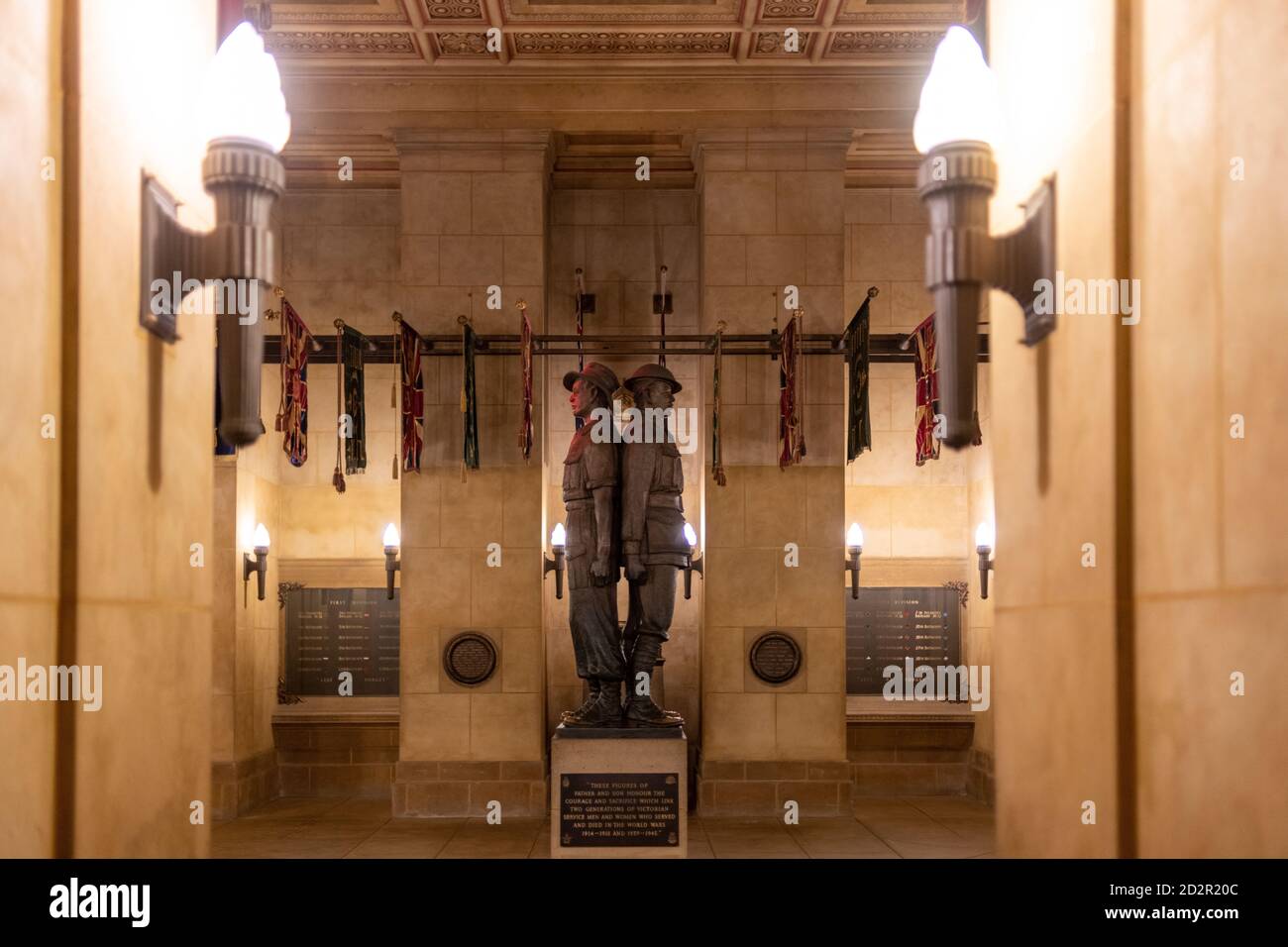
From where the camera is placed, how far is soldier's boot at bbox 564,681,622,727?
359 inches

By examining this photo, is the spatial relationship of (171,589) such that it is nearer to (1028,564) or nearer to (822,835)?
(1028,564)

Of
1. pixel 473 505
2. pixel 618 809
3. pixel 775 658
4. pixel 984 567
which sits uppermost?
pixel 473 505

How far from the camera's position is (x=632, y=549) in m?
9.13

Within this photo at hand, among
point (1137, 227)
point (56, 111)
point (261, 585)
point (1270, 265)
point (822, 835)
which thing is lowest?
point (822, 835)

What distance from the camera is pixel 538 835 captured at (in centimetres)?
1186

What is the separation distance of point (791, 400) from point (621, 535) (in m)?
3.65

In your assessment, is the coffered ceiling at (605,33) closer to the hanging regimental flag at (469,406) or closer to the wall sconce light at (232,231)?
the hanging regimental flag at (469,406)

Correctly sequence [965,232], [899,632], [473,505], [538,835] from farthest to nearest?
[899,632] < [473,505] < [538,835] < [965,232]

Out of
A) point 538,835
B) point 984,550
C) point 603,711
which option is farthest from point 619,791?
point 984,550

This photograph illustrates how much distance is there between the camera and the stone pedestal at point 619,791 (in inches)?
339

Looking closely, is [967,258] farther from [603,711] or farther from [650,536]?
[603,711]

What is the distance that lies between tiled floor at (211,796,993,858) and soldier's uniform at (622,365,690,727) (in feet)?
6.93
